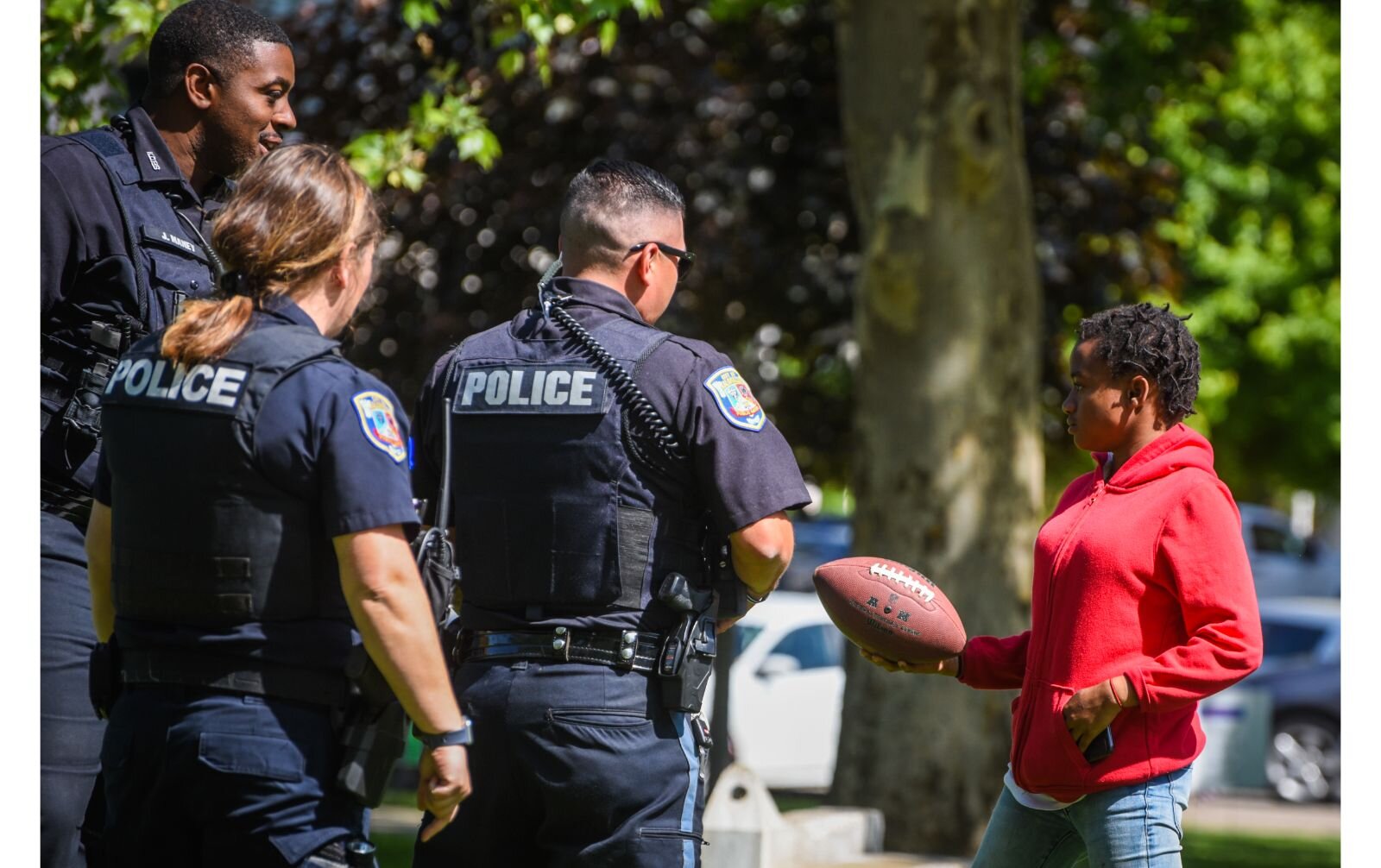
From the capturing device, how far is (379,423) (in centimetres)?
282

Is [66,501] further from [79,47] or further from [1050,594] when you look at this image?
[79,47]

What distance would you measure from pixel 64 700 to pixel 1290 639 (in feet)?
51.7

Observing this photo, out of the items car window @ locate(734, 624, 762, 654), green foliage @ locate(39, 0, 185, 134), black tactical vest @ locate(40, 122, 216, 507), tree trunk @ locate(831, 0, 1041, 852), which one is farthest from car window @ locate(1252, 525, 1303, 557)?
black tactical vest @ locate(40, 122, 216, 507)

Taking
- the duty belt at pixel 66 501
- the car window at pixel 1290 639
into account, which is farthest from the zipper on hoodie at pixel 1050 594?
the car window at pixel 1290 639

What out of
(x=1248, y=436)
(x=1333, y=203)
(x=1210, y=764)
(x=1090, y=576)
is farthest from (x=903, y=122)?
(x=1248, y=436)

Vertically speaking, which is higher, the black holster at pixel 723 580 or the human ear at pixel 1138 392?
the human ear at pixel 1138 392

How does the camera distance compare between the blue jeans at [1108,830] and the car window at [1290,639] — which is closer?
the blue jeans at [1108,830]

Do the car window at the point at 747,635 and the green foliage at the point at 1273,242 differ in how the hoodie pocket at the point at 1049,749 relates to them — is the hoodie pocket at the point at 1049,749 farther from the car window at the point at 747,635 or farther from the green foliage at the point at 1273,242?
the green foliage at the point at 1273,242

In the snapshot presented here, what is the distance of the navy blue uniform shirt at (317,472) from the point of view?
9.02ft

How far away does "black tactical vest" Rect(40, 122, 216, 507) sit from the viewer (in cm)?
345

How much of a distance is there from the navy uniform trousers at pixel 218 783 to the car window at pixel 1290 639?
15.6 m

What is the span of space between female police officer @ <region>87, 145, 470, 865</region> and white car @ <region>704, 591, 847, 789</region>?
11.1 m

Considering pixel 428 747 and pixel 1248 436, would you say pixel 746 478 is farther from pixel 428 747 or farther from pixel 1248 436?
pixel 1248 436

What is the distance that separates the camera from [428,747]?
282 centimetres
